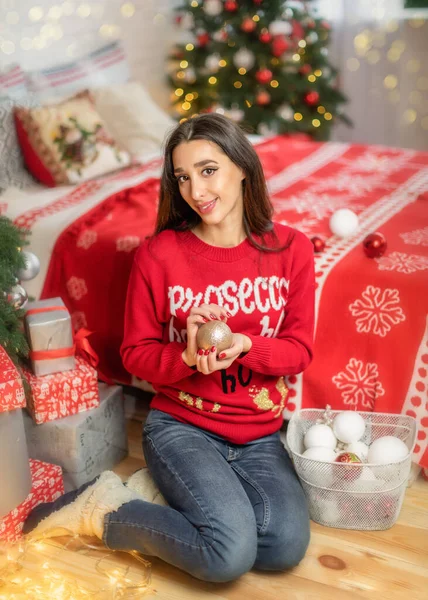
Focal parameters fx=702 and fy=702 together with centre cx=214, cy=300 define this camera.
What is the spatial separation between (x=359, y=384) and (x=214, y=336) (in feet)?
1.88

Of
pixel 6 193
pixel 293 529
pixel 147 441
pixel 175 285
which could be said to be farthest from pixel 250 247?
pixel 6 193

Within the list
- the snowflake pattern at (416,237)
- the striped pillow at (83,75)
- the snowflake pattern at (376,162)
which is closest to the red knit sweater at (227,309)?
the snowflake pattern at (416,237)

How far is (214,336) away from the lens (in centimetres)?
142

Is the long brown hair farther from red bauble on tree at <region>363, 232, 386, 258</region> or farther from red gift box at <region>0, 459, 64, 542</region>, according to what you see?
red gift box at <region>0, 459, 64, 542</region>

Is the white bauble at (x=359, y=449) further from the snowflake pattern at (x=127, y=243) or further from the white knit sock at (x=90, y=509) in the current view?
the snowflake pattern at (x=127, y=243)

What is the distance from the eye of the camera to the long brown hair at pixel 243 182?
154 cm

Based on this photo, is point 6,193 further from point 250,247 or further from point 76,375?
point 250,247

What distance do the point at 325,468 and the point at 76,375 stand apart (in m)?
0.69

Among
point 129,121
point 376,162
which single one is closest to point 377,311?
point 376,162

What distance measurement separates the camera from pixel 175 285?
1.62 meters

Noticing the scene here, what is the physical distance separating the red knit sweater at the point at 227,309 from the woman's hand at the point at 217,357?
131mm

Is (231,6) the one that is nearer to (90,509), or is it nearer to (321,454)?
(321,454)

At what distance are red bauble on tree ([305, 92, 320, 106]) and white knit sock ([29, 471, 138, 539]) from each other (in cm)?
288

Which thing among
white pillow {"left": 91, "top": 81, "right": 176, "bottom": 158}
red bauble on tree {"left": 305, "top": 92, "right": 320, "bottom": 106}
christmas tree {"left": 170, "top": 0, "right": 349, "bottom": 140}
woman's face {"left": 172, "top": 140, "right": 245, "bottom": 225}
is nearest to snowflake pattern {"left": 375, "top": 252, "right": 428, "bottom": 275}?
woman's face {"left": 172, "top": 140, "right": 245, "bottom": 225}
